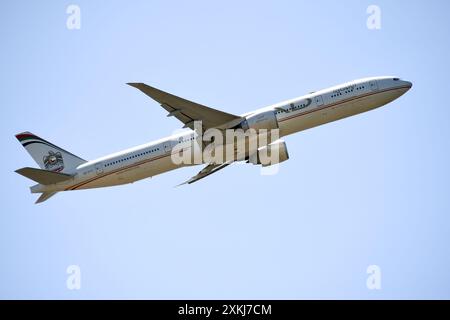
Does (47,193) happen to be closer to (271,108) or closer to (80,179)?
(80,179)

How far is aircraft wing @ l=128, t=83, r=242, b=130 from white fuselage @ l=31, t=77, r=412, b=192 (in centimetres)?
136

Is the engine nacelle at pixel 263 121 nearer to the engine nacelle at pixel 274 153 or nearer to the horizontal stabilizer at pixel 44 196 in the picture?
the engine nacelle at pixel 274 153

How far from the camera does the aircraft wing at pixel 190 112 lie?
44719 mm

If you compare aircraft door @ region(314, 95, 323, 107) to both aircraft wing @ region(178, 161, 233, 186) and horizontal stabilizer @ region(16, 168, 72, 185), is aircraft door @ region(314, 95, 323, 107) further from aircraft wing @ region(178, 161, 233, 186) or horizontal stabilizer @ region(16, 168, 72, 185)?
horizontal stabilizer @ region(16, 168, 72, 185)

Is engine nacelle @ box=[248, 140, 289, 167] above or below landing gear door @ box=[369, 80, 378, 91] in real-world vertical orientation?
below

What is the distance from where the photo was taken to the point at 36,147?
5172 cm

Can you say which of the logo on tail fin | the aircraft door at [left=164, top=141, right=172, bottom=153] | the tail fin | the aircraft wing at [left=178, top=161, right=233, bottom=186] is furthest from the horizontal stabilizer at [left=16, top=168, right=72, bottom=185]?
the aircraft wing at [left=178, top=161, right=233, bottom=186]

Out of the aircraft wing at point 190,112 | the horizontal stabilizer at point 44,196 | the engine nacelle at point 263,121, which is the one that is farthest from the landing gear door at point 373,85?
the horizontal stabilizer at point 44,196

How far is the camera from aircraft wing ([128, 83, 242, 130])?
44.7m

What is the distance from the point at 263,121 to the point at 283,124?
1.58 metres

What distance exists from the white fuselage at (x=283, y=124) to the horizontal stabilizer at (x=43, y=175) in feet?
1.22

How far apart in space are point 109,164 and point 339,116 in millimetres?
16530

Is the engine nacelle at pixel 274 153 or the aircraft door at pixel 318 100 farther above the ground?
the aircraft door at pixel 318 100

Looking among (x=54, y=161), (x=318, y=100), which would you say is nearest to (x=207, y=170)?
(x=318, y=100)
